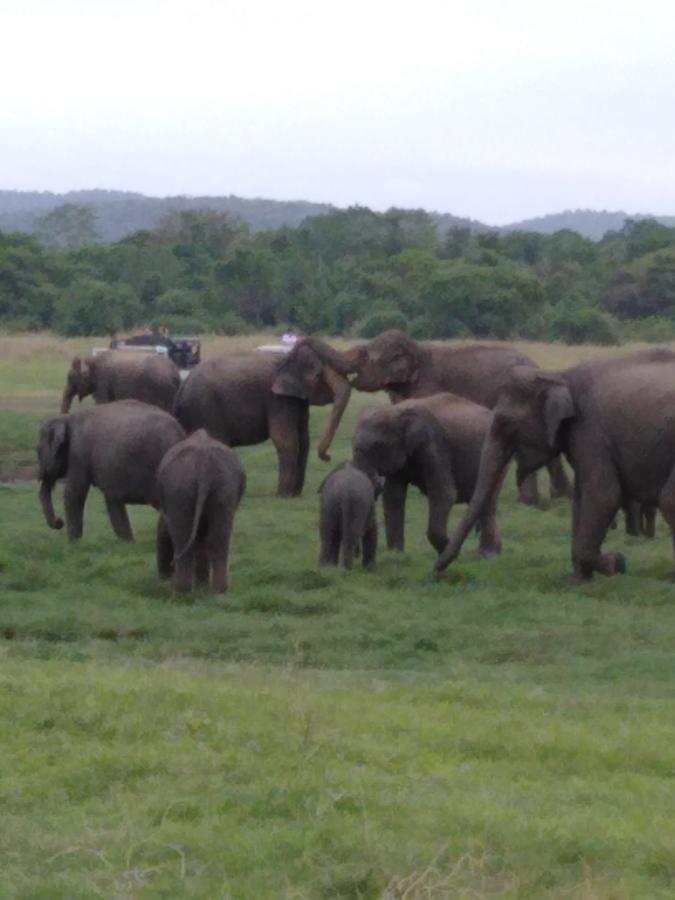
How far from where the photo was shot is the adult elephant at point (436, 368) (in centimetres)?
2058

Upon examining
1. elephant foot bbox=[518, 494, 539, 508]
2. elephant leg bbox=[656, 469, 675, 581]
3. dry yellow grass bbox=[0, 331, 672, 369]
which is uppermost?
elephant leg bbox=[656, 469, 675, 581]

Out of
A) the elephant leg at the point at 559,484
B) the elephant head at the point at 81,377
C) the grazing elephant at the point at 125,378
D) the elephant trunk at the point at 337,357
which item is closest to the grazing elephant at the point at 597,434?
the elephant leg at the point at 559,484

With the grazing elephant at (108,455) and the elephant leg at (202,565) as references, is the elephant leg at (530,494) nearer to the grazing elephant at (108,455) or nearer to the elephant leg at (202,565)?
the grazing elephant at (108,455)

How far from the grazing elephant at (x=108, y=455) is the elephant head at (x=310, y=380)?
490 centimetres

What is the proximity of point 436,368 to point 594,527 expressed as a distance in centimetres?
642

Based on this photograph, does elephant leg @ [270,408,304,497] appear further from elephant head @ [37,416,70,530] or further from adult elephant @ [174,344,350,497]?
elephant head @ [37,416,70,530]

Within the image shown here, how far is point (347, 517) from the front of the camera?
49.5 feet

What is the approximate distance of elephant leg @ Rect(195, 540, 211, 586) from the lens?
1457 cm

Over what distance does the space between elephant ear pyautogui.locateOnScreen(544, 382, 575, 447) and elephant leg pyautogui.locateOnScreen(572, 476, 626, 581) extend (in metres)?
0.49

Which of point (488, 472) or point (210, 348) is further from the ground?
point (488, 472)

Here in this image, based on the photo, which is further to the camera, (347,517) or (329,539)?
(329,539)

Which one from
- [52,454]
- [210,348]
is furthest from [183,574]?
[210,348]

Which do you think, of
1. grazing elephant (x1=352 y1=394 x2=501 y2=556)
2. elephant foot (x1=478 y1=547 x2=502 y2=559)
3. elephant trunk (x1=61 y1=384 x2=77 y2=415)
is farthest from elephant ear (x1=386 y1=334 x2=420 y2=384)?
elephant trunk (x1=61 y1=384 x2=77 y2=415)

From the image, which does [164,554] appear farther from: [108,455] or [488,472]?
[488,472]
